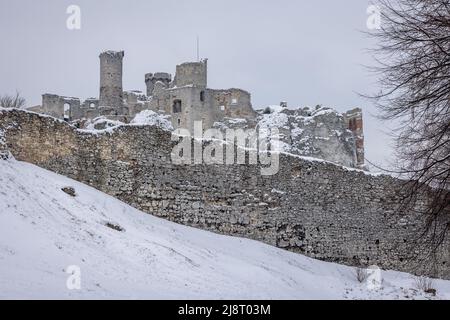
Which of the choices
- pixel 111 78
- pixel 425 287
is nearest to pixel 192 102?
pixel 111 78

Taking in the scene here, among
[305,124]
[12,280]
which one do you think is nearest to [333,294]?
[12,280]

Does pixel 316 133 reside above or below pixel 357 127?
below

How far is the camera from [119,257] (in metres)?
14.2

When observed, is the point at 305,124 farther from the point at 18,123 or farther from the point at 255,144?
the point at 18,123

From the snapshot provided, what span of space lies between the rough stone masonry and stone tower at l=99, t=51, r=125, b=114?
3821 cm

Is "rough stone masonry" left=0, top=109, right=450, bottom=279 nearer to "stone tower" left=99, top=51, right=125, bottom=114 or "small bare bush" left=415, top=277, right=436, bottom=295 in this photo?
"small bare bush" left=415, top=277, right=436, bottom=295

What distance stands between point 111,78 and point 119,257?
155 ft

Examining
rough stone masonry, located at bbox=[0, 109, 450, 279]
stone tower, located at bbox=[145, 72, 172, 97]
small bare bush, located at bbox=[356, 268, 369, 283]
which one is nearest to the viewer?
rough stone masonry, located at bbox=[0, 109, 450, 279]

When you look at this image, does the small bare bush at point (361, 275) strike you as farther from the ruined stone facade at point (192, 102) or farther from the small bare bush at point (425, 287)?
the ruined stone facade at point (192, 102)

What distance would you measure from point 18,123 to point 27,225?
4775 millimetres

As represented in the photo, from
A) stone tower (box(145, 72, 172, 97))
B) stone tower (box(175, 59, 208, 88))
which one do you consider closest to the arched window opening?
stone tower (box(175, 59, 208, 88))

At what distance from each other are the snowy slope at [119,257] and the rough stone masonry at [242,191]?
826 mm

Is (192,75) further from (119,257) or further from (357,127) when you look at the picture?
(119,257)

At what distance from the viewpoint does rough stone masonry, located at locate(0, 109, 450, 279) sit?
18681mm
